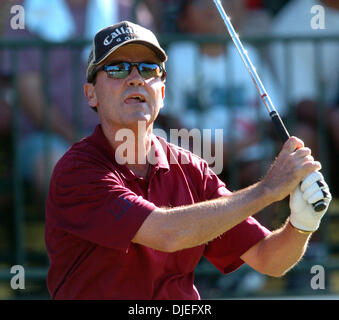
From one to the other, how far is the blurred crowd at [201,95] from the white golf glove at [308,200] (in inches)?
106

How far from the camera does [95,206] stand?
3.88 m

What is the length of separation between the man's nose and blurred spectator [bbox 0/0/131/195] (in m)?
2.57

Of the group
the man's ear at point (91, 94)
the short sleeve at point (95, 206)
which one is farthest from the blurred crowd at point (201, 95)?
the short sleeve at point (95, 206)

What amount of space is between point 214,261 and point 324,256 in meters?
2.43

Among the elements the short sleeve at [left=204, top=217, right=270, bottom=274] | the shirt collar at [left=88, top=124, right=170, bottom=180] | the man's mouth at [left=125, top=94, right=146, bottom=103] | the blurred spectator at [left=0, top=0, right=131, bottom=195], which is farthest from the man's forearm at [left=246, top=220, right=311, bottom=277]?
the blurred spectator at [left=0, top=0, right=131, bottom=195]

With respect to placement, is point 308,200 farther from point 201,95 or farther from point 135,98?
point 201,95

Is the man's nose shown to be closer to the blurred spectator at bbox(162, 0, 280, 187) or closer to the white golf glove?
the white golf glove

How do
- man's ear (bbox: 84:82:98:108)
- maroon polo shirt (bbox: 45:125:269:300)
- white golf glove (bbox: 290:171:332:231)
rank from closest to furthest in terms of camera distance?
white golf glove (bbox: 290:171:332:231) < maroon polo shirt (bbox: 45:125:269:300) < man's ear (bbox: 84:82:98:108)

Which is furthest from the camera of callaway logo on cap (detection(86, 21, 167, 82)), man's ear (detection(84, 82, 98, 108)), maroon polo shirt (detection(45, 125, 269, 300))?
man's ear (detection(84, 82, 98, 108))

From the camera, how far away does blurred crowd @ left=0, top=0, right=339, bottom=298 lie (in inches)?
261

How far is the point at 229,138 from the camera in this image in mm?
6652

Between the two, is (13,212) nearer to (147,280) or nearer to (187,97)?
(187,97)

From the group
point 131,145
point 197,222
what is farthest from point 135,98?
point 197,222

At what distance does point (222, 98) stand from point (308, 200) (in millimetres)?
3005
